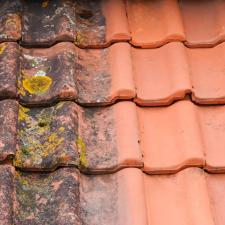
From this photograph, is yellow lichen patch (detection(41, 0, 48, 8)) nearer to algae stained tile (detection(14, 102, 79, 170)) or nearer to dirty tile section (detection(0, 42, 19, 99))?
dirty tile section (detection(0, 42, 19, 99))

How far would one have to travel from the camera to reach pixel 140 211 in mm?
1638

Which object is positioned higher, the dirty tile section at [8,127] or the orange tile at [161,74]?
the orange tile at [161,74]

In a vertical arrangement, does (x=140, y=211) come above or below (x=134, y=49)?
below

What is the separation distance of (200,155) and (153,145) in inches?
6.0

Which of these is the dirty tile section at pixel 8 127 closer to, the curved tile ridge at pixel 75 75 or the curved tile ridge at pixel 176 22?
the curved tile ridge at pixel 75 75

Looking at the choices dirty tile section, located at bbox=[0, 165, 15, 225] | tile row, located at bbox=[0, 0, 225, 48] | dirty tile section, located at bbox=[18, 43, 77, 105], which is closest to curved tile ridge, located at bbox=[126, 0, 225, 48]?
tile row, located at bbox=[0, 0, 225, 48]

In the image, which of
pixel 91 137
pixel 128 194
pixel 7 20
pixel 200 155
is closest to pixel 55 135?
pixel 91 137

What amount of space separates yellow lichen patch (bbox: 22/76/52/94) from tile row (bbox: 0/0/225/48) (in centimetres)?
17

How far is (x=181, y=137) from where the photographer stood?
1.85m

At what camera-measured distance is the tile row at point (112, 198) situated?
1.61m

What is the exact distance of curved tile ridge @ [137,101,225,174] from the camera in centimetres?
179

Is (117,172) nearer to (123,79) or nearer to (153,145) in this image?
(153,145)

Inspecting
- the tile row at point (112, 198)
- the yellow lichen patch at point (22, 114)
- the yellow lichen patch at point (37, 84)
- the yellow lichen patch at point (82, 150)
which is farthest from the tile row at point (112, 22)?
the tile row at point (112, 198)

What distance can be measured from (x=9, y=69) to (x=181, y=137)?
550 millimetres
